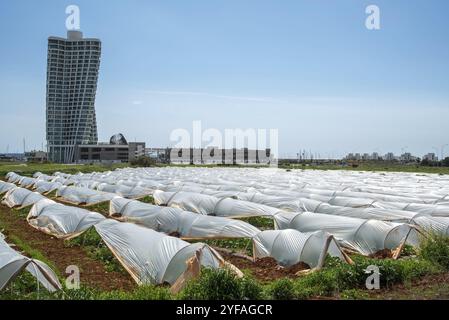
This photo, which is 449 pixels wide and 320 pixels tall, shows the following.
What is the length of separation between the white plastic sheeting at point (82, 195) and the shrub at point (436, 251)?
1639 cm

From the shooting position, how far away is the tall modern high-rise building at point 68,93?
121 metres

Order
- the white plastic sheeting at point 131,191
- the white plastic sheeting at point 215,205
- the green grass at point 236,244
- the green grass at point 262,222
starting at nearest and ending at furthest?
the green grass at point 236,244 < the white plastic sheeting at point 215,205 < the green grass at point 262,222 < the white plastic sheeting at point 131,191

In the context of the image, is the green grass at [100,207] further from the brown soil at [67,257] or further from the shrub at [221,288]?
the shrub at [221,288]

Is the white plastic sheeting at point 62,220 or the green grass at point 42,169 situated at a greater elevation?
the green grass at point 42,169

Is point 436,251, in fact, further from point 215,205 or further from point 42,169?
point 42,169

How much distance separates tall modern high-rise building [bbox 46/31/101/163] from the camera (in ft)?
397

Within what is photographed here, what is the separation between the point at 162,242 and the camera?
10.3 meters

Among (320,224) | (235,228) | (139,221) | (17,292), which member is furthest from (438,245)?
(139,221)

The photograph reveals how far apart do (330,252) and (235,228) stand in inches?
132

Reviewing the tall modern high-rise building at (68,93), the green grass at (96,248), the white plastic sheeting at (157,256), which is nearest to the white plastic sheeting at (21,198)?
the green grass at (96,248)

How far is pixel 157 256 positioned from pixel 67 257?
4.52 metres

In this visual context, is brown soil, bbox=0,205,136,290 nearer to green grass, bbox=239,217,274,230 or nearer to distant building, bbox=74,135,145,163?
green grass, bbox=239,217,274,230

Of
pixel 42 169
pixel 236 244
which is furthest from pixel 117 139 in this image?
pixel 236 244

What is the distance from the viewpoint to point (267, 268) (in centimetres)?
1151
